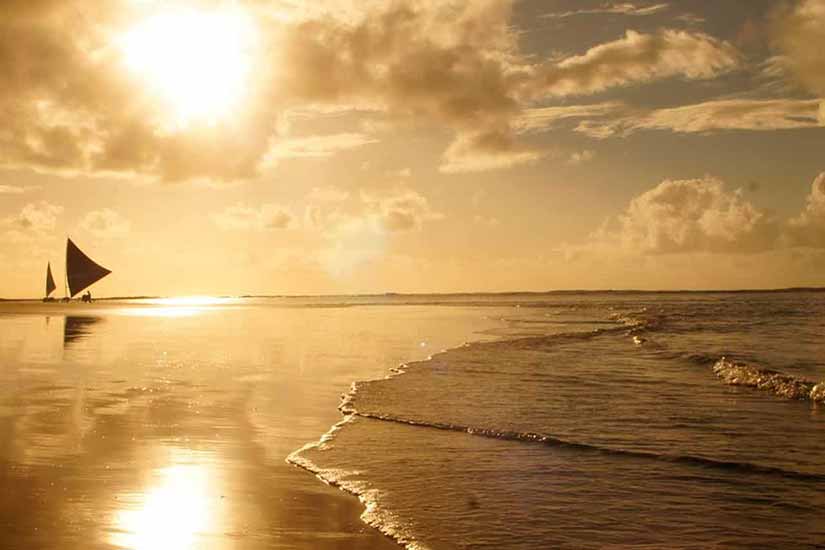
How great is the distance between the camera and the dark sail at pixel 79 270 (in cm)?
9475

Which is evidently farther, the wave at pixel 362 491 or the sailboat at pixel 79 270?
the sailboat at pixel 79 270

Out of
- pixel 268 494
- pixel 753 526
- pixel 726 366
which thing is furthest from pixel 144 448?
pixel 726 366

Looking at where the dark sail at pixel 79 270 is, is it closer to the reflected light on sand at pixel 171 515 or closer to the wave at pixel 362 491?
the wave at pixel 362 491

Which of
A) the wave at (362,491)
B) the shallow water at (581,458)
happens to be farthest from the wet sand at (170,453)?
the shallow water at (581,458)

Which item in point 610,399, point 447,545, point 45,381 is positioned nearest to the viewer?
point 447,545

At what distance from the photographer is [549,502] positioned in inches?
355

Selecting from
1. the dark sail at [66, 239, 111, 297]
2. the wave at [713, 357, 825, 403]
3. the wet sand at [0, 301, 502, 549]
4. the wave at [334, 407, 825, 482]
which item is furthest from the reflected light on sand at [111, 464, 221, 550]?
the dark sail at [66, 239, 111, 297]

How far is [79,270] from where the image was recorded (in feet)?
321

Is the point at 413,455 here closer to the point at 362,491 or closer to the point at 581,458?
the point at 362,491

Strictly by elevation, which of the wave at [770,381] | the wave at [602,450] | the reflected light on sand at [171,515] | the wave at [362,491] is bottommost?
the wave at [362,491]

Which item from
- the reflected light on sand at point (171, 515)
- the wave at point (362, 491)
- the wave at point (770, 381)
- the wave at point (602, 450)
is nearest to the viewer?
the reflected light on sand at point (171, 515)

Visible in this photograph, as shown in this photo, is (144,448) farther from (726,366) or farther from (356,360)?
(726,366)

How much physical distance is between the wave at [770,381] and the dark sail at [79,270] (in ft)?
288

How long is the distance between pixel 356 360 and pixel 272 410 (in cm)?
1127
